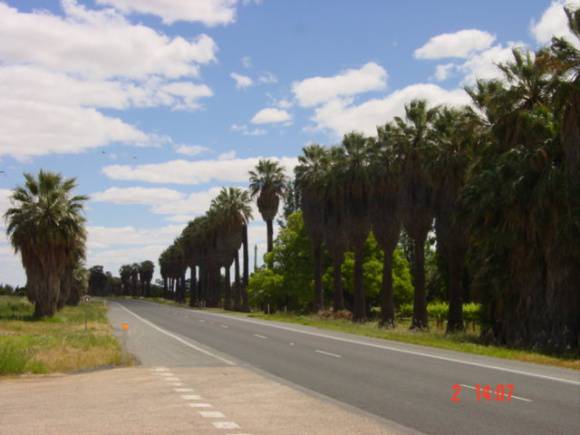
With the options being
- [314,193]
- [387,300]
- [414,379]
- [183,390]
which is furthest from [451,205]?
[183,390]

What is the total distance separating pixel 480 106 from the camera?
115ft

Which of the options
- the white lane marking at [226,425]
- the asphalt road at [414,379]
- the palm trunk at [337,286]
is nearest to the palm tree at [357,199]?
the palm trunk at [337,286]

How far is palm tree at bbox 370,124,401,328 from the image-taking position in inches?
1884

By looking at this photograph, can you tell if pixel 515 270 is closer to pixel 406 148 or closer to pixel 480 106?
pixel 480 106

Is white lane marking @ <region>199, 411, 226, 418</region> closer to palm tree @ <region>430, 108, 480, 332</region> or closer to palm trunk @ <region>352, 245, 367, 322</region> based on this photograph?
palm tree @ <region>430, 108, 480, 332</region>

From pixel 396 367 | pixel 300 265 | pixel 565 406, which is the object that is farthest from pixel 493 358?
pixel 300 265

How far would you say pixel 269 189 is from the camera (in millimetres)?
77938

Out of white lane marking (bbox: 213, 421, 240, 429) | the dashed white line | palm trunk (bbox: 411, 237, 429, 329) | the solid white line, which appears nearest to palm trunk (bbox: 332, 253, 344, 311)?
palm trunk (bbox: 411, 237, 429, 329)

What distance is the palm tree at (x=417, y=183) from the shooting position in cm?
4272

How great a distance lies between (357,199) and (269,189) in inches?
1027

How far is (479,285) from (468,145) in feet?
27.7

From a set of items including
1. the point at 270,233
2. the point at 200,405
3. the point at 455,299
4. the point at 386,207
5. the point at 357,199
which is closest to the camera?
the point at 200,405

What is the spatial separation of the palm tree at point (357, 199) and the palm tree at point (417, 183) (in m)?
7.39

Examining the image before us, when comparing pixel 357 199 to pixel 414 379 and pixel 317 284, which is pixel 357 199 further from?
pixel 414 379
